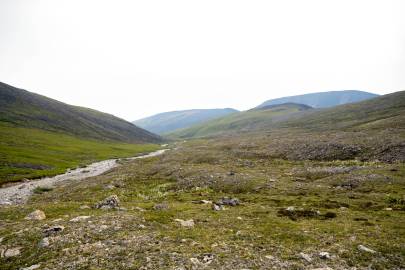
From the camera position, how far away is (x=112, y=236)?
63.0 feet

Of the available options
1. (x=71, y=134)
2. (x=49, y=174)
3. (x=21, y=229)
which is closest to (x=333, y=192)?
(x=21, y=229)

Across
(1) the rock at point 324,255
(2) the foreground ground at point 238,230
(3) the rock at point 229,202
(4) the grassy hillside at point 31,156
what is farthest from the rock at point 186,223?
(4) the grassy hillside at point 31,156

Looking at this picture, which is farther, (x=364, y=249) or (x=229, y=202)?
(x=229, y=202)

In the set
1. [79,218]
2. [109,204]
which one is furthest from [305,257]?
[109,204]

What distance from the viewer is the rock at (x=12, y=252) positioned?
17.2m

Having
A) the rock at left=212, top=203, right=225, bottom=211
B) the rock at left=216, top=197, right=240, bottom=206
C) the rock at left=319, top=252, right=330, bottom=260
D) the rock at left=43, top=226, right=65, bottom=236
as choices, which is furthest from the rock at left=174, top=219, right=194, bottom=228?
the rock at left=319, top=252, right=330, bottom=260

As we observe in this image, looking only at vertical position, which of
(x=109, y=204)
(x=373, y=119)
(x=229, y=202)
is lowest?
(x=229, y=202)

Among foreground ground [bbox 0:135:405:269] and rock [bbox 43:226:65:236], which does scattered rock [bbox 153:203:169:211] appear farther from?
rock [bbox 43:226:65:236]

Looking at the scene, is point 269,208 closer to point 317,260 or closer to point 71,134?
point 317,260

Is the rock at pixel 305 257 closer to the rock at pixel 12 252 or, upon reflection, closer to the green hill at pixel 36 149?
the rock at pixel 12 252

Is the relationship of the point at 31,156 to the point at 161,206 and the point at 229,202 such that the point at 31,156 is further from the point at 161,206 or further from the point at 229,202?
the point at 229,202

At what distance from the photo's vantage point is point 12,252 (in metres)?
17.5

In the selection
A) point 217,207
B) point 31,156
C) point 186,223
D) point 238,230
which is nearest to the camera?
point 238,230

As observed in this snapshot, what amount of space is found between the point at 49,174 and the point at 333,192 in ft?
222
